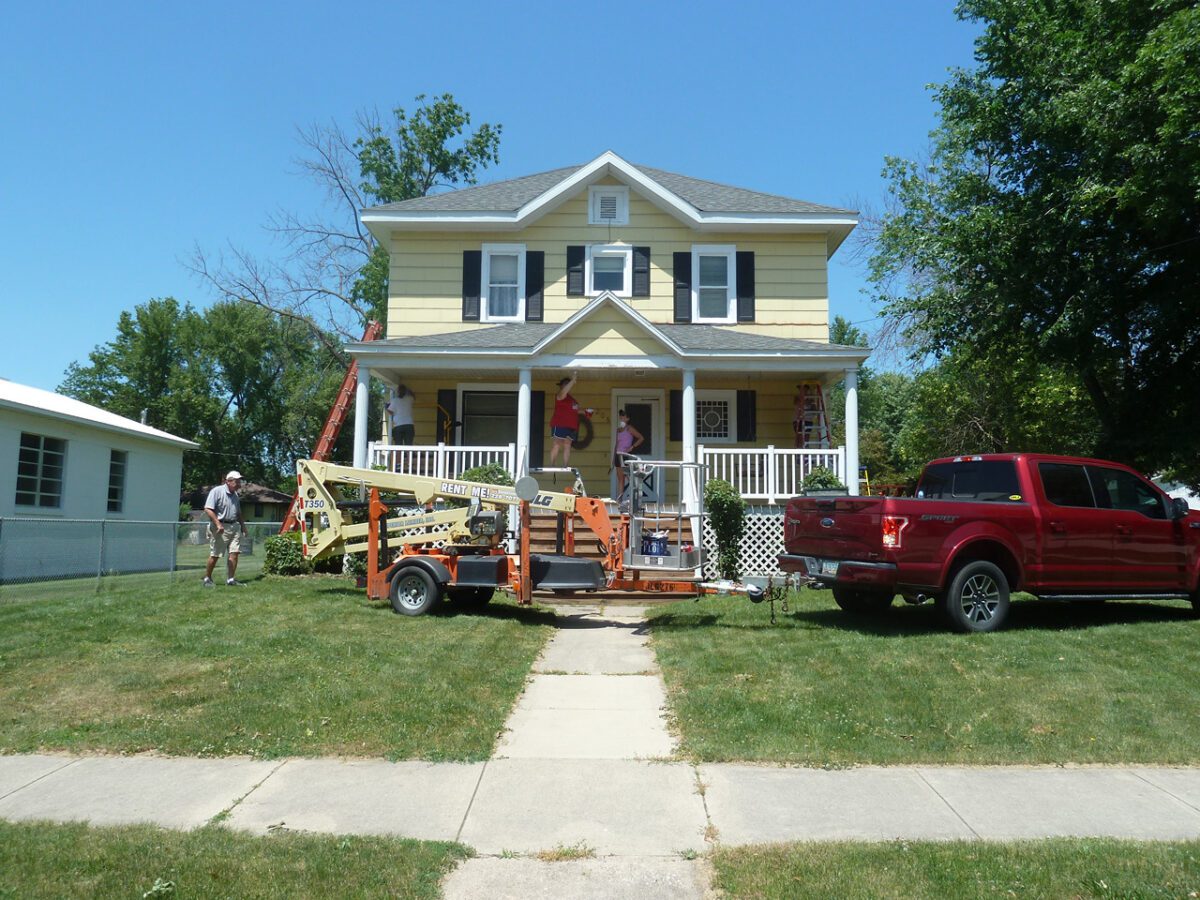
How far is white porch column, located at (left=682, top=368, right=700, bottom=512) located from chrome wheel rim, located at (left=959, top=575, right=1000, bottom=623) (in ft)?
Result: 21.9

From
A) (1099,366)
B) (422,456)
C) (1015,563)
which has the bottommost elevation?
(1015,563)

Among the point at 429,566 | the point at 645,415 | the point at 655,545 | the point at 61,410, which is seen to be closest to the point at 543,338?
the point at 645,415

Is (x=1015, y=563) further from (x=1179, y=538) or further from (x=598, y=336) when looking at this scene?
(x=598, y=336)

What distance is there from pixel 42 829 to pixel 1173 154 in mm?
13732

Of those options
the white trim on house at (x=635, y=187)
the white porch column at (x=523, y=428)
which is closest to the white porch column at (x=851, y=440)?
the white trim on house at (x=635, y=187)

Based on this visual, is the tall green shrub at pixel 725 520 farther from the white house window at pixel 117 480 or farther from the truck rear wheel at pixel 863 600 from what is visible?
the white house window at pixel 117 480

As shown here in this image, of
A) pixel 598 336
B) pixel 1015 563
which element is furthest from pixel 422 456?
pixel 1015 563

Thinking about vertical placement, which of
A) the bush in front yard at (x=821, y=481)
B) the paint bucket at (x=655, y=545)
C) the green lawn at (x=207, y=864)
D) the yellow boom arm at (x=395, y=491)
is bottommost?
the green lawn at (x=207, y=864)

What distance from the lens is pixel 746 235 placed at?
18688 millimetres

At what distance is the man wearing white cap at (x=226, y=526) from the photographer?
12.8 meters

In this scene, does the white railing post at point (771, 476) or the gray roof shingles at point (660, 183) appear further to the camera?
the gray roof shingles at point (660, 183)

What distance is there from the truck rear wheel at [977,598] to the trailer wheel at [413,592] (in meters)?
5.61

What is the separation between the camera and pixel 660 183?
1881cm

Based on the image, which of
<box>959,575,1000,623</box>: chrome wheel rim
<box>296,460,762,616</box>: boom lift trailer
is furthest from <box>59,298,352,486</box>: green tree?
<box>959,575,1000,623</box>: chrome wheel rim
